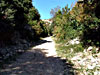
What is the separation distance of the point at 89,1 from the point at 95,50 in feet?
10.8

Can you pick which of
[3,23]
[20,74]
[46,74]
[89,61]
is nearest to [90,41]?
[89,61]

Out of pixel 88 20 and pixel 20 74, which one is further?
pixel 88 20

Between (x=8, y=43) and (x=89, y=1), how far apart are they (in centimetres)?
783

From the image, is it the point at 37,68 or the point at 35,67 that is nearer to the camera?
the point at 37,68

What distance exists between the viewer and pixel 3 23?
8.42 meters

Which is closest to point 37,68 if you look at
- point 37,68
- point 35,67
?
point 37,68

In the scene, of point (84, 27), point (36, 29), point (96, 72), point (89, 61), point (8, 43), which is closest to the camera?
point (96, 72)

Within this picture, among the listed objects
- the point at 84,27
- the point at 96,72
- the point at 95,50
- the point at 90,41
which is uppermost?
the point at 84,27

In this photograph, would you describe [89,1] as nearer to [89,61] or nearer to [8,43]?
[89,61]

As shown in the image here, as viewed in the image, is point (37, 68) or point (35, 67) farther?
point (35, 67)

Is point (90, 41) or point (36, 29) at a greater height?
point (36, 29)

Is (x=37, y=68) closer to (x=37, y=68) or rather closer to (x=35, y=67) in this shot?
(x=37, y=68)

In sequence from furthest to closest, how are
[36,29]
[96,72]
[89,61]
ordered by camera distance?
[36,29]
[89,61]
[96,72]

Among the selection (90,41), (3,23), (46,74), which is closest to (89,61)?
(90,41)
